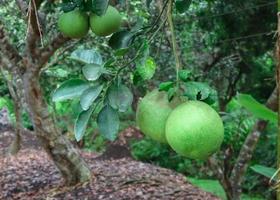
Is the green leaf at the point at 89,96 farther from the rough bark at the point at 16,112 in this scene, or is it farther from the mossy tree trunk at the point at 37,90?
the rough bark at the point at 16,112

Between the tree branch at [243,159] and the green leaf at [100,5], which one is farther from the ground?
the green leaf at [100,5]

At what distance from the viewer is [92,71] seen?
1.29 m

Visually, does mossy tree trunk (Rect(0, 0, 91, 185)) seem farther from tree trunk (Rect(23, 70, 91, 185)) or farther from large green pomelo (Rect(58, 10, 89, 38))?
large green pomelo (Rect(58, 10, 89, 38))

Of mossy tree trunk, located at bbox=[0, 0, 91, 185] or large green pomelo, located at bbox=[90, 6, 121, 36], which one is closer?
large green pomelo, located at bbox=[90, 6, 121, 36]

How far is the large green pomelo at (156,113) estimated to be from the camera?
3.65ft

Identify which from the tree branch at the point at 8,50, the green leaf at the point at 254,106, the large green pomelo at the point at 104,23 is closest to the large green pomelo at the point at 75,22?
the large green pomelo at the point at 104,23

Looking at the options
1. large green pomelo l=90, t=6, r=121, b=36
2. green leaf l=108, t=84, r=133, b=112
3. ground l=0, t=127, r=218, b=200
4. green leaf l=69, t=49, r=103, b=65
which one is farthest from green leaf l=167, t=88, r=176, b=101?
ground l=0, t=127, r=218, b=200

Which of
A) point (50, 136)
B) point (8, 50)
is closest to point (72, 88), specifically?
point (8, 50)

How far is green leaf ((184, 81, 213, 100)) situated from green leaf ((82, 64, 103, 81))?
233mm

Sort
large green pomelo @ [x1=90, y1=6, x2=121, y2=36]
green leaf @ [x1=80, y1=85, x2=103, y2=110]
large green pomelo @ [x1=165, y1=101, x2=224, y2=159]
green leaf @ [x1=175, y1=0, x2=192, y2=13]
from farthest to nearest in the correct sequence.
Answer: large green pomelo @ [x1=90, y1=6, x2=121, y2=36]
green leaf @ [x1=175, y1=0, x2=192, y2=13]
green leaf @ [x1=80, y1=85, x2=103, y2=110]
large green pomelo @ [x1=165, y1=101, x2=224, y2=159]

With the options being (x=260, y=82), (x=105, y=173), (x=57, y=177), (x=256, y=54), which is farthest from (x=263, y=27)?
(x=57, y=177)

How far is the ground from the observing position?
4645 millimetres

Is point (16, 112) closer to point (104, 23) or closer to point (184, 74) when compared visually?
point (104, 23)

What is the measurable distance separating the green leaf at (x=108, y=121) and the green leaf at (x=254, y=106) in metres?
0.43
